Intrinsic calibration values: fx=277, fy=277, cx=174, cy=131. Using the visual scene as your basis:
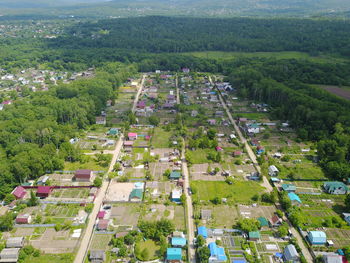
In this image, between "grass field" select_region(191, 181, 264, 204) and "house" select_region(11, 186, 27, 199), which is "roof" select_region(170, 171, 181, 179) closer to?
"grass field" select_region(191, 181, 264, 204)

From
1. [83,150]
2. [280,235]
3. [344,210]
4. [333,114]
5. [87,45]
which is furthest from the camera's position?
[87,45]

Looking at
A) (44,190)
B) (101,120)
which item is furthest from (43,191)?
(101,120)

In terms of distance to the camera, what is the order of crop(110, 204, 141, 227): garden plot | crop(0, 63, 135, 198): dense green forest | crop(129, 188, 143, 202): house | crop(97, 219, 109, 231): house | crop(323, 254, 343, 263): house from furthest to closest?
1. crop(0, 63, 135, 198): dense green forest
2. crop(129, 188, 143, 202): house
3. crop(110, 204, 141, 227): garden plot
4. crop(97, 219, 109, 231): house
5. crop(323, 254, 343, 263): house

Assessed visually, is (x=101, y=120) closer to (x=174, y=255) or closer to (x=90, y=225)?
(x=90, y=225)

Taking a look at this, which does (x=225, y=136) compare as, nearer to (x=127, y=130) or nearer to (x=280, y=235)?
(x=127, y=130)

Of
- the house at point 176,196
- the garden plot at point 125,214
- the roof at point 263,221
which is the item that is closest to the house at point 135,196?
the garden plot at point 125,214

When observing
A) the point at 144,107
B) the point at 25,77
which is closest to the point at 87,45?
the point at 25,77

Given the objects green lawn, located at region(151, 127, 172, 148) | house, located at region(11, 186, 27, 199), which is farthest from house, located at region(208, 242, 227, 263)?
house, located at region(11, 186, 27, 199)
